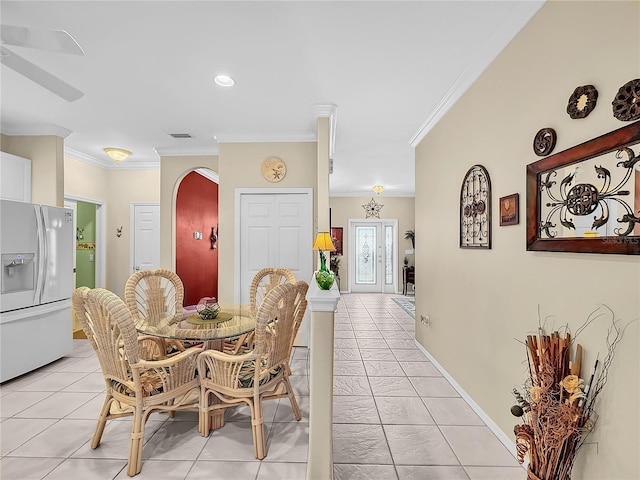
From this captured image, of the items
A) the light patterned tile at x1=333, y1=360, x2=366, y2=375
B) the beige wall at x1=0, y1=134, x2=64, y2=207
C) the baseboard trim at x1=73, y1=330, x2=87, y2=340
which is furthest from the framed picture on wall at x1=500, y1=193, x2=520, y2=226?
the baseboard trim at x1=73, y1=330, x2=87, y2=340

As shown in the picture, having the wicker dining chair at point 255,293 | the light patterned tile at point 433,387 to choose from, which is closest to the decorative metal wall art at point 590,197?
the light patterned tile at point 433,387

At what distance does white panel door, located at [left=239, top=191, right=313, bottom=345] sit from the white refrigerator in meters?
1.93

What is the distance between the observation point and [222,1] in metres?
1.85

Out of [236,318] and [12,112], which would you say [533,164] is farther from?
[12,112]

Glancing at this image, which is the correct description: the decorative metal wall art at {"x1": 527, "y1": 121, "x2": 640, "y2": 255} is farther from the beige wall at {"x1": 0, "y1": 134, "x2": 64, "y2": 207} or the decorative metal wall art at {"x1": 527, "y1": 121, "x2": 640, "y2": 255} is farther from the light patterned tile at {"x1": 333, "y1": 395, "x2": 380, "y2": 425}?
the beige wall at {"x1": 0, "y1": 134, "x2": 64, "y2": 207}

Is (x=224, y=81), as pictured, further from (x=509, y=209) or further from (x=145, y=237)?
(x=145, y=237)

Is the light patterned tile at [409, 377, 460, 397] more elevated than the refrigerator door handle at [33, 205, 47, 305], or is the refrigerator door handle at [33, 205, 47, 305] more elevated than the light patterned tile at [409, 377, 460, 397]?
the refrigerator door handle at [33, 205, 47, 305]

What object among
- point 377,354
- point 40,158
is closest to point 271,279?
point 377,354

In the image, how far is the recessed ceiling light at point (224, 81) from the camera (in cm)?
270

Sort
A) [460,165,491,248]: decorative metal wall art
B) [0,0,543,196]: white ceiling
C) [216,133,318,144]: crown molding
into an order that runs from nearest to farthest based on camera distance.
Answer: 1. [0,0,543,196]: white ceiling
2. [460,165,491,248]: decorative metal wall art
3. [216,133,318,144]: crown molding

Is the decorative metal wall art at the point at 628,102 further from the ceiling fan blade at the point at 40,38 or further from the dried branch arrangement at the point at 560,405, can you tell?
the ceiling fan blade at the point at 40,38

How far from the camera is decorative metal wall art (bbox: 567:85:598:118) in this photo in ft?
4.72

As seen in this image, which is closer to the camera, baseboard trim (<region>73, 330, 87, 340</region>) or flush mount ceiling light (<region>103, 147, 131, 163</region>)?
flush mount ceiling light (<region>103, 147, 131, 163</region>)

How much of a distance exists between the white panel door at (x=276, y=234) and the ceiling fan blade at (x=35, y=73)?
7.27ft
